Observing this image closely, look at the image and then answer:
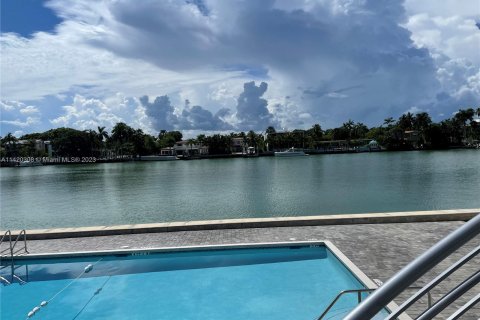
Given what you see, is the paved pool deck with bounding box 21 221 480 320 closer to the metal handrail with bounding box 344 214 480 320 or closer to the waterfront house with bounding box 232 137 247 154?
the metal handrail with bounding box 344 214 480 320

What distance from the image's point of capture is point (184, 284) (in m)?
9.33

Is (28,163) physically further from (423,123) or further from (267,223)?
(267,223)

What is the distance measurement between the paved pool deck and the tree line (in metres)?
130

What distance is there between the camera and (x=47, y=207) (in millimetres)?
31172

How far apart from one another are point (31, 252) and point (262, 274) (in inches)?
245

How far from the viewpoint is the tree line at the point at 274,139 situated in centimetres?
13075

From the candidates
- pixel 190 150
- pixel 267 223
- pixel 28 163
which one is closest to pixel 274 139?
pixel 190 150

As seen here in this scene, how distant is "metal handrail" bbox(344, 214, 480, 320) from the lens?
1.42m

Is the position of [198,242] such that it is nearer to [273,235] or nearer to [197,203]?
[273,235]

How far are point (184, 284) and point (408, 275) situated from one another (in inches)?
334

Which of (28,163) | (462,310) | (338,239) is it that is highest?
(462,310)

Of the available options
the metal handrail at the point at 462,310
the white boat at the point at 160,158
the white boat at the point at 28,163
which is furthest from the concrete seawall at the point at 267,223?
the white boat at the point at 28,163

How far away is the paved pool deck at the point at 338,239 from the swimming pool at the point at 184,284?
0.60 metres

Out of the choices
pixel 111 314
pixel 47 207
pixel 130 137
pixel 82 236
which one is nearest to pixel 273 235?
pixel 111 314
